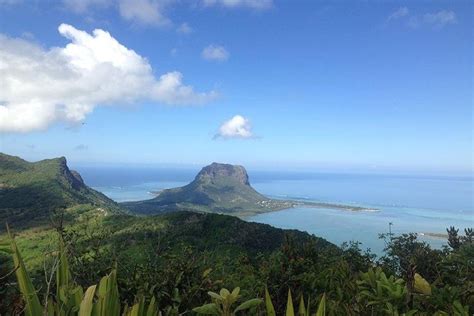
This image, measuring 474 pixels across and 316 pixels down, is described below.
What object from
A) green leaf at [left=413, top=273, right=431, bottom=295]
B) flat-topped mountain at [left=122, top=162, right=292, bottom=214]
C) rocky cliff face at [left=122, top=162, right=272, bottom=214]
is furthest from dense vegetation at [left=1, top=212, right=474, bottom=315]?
flat-topped mountain at [left=122, top=162, right=292, bottom=214]

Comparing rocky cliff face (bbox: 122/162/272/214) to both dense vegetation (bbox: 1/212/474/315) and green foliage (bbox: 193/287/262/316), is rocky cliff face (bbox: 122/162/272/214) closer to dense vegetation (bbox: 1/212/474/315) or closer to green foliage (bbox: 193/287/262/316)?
dense vegetation (bbox: 1/212/474/315)

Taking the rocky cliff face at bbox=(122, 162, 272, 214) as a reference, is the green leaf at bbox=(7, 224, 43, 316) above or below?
above

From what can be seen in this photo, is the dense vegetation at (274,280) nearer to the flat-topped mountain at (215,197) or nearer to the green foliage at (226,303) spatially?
the green foliage at (226,303)

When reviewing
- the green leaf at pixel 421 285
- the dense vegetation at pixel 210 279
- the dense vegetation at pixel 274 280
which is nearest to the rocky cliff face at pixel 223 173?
the dense vegetation at pixel 210 279

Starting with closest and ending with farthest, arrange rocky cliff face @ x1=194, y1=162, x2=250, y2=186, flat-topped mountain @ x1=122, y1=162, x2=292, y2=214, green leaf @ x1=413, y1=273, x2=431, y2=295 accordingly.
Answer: green leaf @ x1=413, y1=273, x2=431, y2=295
flat-topped mountain @ x1=122, y1=162, x2=292, y2=214
rocky cliff face @ x1=194, y1=162, x2=250, y2=186

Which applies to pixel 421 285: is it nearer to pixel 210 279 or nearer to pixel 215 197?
pixel 210 279

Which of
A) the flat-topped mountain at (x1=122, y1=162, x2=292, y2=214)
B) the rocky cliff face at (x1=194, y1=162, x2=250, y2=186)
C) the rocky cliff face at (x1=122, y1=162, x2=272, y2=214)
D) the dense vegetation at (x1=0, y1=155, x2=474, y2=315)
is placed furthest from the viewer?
the rocky cliff face at (x1=194, y1=162, x2=250, y2=186)

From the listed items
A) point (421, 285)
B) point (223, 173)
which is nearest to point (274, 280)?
point (421, 285)

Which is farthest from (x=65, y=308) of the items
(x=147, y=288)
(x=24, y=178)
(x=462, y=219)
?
(x=462, y=219)
